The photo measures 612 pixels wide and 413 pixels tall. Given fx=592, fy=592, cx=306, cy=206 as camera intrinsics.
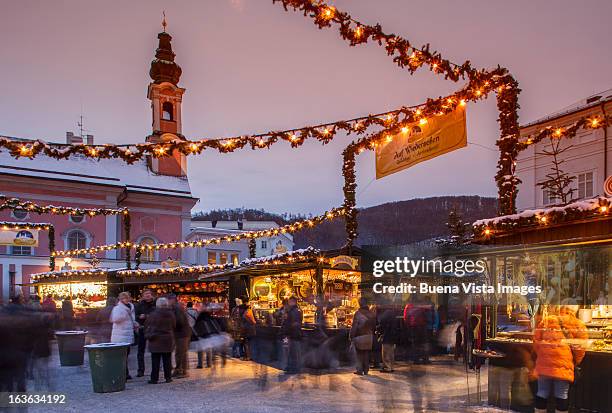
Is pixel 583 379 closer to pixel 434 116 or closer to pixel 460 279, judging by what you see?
pixel 460 279

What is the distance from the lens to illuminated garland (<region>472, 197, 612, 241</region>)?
8.80 m

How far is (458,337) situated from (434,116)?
6991 millimetres

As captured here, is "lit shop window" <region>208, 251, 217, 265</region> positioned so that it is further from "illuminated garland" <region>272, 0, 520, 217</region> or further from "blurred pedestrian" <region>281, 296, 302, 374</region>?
"illuminated garland" <region>272, 0, 520, 217</region>

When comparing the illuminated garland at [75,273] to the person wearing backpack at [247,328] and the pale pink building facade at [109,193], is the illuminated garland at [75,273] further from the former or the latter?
the person wearing backpack at [247,328]

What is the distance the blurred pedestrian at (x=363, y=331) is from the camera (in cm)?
1245

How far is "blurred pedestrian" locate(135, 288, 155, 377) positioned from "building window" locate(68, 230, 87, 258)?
100ft

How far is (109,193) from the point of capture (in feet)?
145

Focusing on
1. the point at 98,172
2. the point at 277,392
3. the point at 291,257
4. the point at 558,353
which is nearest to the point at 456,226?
the point at 291,257

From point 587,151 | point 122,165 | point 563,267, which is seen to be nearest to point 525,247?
point 563,267

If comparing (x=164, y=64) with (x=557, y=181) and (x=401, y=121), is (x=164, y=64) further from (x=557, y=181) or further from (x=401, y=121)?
(x=401, y=121)

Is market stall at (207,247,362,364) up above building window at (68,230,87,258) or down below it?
below

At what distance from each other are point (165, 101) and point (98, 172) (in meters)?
9.88

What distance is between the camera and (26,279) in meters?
39.5

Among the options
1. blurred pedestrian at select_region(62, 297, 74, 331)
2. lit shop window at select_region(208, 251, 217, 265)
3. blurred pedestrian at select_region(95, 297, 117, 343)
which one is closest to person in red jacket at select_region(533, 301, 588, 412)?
blurred pedestrian at select_region(95, 297, 117, 343)
